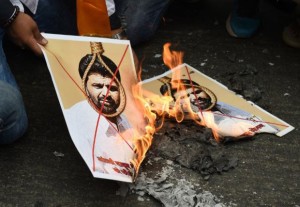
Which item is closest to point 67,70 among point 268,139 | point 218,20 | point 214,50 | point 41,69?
point 41,69

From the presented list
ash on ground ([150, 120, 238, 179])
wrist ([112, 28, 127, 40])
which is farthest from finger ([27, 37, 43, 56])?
ash on ground ([150, 120, 238, 179])

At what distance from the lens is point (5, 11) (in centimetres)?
116

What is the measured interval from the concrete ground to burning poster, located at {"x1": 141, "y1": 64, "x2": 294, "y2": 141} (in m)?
0.04

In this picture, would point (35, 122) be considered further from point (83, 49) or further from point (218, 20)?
point (218, 20)

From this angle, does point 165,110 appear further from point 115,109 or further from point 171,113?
point 115,109

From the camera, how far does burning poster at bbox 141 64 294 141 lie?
4.05ft

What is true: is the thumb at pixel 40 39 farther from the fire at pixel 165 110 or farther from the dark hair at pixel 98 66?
the fire at pixel 165 110

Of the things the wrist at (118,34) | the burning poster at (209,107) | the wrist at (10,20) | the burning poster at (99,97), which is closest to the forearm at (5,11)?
the wrist at (10,20)

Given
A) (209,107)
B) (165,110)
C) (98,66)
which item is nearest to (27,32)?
(98,66)

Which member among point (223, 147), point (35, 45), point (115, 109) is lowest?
point (223, 147)

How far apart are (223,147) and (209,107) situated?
0.45 ft

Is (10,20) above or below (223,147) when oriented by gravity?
above

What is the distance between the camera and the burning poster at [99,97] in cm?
105

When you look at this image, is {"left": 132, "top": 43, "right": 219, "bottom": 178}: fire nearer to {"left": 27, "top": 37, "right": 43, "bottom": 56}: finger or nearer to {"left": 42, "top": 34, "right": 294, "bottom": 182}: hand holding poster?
{"left": 42, "top": 34, "right": 294, "bottom": 182}: hand holding poster
